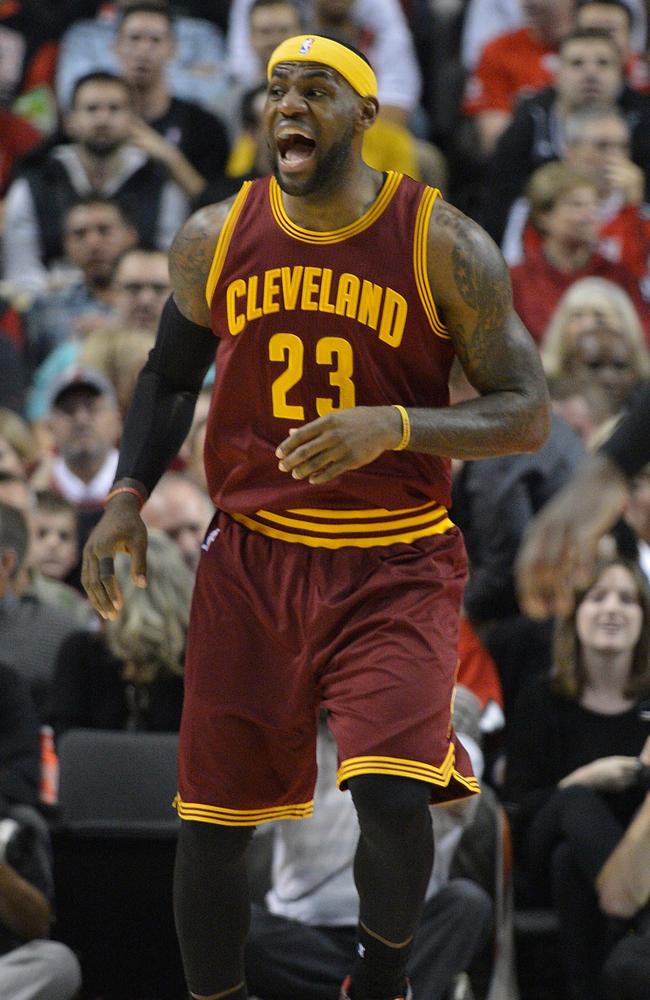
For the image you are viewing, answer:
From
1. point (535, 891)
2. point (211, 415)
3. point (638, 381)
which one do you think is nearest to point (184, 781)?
point (211, 415)

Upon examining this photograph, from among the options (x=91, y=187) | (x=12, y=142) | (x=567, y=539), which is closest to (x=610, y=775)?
(x=567, y=539)

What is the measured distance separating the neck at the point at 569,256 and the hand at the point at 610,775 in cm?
343

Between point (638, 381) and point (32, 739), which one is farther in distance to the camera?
point (638, 381)

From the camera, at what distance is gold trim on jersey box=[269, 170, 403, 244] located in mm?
3938

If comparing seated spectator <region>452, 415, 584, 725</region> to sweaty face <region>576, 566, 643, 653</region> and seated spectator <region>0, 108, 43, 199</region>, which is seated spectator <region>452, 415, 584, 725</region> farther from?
seated spectator <region>0, 108, 43, 199</region>

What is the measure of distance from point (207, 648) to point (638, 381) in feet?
13.2

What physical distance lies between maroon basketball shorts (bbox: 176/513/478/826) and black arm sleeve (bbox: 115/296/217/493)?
1.07 feet

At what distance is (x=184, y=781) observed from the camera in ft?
13.4

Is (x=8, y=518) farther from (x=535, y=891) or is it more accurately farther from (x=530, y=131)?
(x=530, y=131)

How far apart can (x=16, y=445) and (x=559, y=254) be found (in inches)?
107

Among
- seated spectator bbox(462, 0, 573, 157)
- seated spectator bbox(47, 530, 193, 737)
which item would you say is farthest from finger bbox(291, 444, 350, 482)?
seated spectator bbox(462, 0, 573, 157)

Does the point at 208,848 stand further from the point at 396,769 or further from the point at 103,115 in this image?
the point at 103,115

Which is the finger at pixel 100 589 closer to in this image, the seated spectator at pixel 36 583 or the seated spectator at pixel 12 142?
the seated spectator at pixel 36 583

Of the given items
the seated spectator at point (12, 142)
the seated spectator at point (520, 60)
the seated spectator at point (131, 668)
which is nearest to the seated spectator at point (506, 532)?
the seated spectator at point (131, 668)
